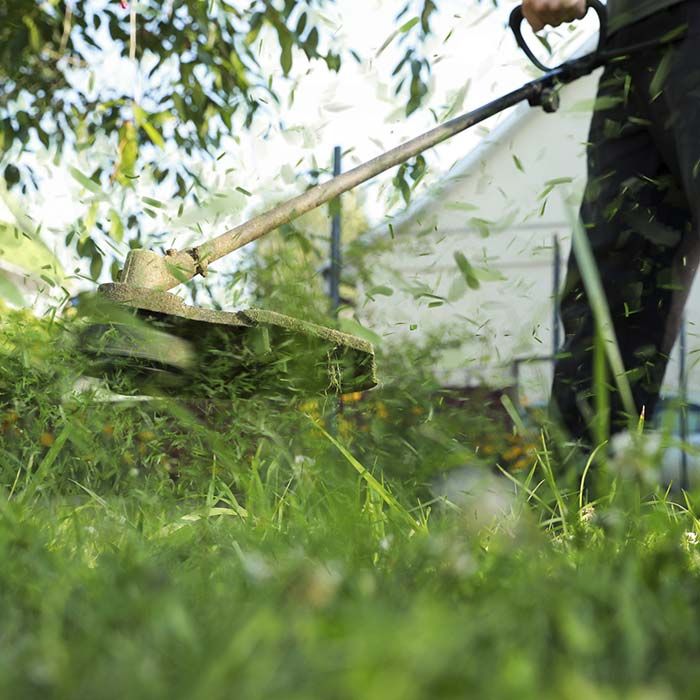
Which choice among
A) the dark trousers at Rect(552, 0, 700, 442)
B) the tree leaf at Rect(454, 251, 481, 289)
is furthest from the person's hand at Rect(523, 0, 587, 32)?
the tree leaf at Rect(454, 251, 481, 289)

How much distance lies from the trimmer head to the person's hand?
0.95 metres

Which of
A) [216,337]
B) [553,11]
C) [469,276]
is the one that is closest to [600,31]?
[553,11]

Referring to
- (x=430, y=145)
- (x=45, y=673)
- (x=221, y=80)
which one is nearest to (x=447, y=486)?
(x=430, y=145)

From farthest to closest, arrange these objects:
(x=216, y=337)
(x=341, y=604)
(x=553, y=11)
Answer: (x=553, y=11) → (x=216, y=337) → (x=341, y=604)

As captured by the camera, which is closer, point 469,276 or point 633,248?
point 469,276

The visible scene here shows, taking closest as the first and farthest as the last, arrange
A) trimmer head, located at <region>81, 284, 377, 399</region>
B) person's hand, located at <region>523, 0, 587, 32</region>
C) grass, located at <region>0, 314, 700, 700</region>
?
1. grass, located at <region>0, 314, 700, 700</region>
2. trimmer head, located at <region>81, 284, 377, 399</region>
3. person's hand, located at <region>523, 0, 587, 32</region>

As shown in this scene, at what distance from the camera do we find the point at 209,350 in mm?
1765

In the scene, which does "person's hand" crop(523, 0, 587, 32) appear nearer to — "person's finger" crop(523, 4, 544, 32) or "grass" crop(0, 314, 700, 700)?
"person's finger" crop(523, 4, 544, 32)

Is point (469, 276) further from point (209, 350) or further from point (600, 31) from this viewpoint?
point (600, 31)

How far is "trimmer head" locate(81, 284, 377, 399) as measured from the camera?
64.5 inches

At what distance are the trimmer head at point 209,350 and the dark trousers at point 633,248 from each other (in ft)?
1.80

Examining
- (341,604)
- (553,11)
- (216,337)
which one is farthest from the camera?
(553,11)

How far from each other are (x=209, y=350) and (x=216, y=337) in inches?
2.0

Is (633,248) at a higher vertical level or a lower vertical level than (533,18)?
lower
